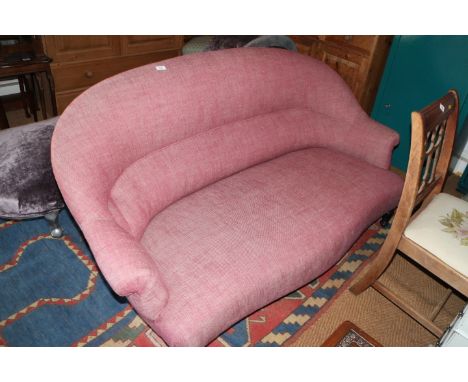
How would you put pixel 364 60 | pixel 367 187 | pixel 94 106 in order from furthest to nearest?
pixel 364 60 < pixel 367 187 < pixel 94 106

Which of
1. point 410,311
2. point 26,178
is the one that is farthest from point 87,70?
point 410,311

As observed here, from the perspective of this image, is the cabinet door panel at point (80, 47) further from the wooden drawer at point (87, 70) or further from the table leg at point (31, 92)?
the table leg at point (31, 92)

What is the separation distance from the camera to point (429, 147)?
184cm

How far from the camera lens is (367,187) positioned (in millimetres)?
2266

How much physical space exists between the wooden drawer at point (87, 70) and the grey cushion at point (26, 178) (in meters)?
1.13

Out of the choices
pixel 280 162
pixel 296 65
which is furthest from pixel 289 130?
pixel 296 65

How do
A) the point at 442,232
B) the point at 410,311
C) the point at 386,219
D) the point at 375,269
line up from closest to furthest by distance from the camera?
the point at 442,232 < the point at 410,311 < the point at 375,269 < the point at 386,219

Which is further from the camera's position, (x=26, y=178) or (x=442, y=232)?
(x=26, y=178)

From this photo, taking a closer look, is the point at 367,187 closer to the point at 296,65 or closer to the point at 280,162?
the point at 280,162

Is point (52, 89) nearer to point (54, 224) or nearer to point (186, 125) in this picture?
point (54, 224)

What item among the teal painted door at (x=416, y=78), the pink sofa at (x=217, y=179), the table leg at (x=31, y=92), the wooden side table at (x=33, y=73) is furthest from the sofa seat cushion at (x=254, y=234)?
the table leg at (x=31, y=92)

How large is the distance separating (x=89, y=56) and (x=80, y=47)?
103 millimetres
